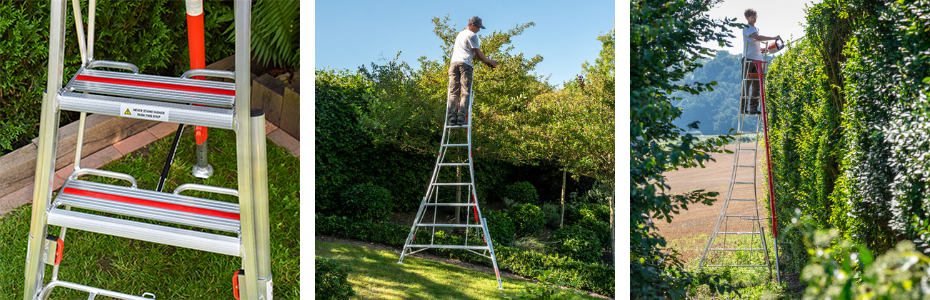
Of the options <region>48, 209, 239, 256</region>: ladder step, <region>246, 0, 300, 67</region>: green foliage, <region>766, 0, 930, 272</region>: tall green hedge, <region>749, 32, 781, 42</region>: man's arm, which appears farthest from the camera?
<region>246, 0, 300, 67</region>: green foliage

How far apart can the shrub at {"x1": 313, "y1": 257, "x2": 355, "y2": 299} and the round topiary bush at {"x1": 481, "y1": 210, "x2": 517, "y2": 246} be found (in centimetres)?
76

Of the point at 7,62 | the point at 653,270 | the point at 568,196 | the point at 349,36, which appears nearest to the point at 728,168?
the point at 653,270

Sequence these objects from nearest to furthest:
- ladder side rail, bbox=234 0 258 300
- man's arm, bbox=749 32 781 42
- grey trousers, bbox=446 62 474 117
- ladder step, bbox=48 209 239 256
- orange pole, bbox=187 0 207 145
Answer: ladder side rail, bbox=234 0 258 300
ladder step, bbox=48 209 239 256
orange pole, bbox=187 0 207 145
man's arm, bbox=749 32 781 42
grey trousers, bbox=446 62 474 117

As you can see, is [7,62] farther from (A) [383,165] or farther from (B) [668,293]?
(B) [668,293]

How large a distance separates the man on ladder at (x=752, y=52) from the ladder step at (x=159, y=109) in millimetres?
2187

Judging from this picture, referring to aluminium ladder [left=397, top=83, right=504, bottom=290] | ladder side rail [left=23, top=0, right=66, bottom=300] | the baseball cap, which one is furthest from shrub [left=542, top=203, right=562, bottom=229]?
ladder side rail [left=23, top=0, right=66, bottom=300]

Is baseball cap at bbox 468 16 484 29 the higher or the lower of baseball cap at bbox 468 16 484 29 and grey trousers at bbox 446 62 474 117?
the higher

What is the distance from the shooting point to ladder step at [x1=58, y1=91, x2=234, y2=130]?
1456 millimetres

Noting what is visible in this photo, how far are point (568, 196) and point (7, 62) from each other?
10.4 feet

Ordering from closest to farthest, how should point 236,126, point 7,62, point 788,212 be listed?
point 236,126 → point 788,212 → point 7,62

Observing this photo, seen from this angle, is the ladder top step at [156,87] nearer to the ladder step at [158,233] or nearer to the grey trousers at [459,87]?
the ladder step at [158,233]

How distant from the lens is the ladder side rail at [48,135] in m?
1.56

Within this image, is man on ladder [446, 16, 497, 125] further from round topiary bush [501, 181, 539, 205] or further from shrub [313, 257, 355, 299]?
shrub [313, 257, 355, 299]

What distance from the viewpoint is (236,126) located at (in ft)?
4.83
